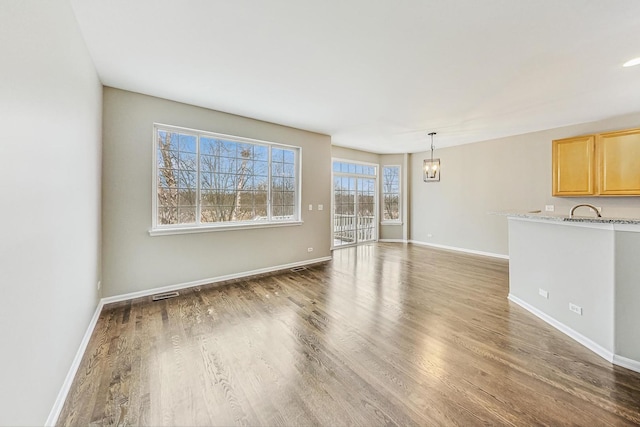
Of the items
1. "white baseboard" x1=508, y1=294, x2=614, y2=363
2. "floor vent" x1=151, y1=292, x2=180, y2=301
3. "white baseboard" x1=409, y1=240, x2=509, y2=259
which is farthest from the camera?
"white baseboard" x1=409, y1=240, x2=509, y2=259

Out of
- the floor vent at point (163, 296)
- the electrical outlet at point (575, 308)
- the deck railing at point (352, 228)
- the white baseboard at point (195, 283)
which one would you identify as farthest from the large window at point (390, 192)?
the floor vent at point (163, 296)

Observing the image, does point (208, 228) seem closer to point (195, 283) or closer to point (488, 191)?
point (195, 283)

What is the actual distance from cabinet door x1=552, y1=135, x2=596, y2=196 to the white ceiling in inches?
20.1

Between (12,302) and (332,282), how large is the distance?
11.6ft

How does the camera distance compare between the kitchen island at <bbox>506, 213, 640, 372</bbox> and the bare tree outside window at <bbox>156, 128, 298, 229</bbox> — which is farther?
the bare tree outside window at <bbox>156, 128, 298, 229</bbox>

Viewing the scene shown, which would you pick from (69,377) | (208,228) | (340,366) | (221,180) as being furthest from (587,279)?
(221,180)

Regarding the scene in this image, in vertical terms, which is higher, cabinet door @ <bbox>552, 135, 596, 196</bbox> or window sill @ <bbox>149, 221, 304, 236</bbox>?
cabinet door @ <bbox>552, 135, 596, 196</bbox>

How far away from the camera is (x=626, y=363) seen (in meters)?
2.04

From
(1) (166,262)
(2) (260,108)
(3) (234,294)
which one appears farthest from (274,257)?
(2) (260,108)

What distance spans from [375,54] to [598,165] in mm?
4594

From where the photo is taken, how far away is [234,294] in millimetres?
3654

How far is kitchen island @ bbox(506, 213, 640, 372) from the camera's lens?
6.72 ft

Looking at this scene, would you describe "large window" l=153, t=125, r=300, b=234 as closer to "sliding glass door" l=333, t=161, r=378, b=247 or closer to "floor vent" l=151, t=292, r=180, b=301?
"floor vent" l=151, t=292, r=180, b=301

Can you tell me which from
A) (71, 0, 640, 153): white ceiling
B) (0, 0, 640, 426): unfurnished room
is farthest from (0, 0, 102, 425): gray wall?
(71, 0, 640, 153): white ceiling
